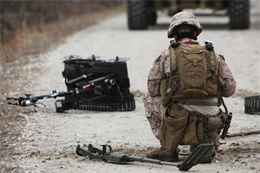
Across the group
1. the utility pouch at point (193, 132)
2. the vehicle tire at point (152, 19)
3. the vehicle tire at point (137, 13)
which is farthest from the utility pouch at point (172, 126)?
the vehicle tire at point (152, 19)

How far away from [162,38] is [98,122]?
5.80 metres

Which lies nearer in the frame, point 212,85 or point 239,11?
point 212,85

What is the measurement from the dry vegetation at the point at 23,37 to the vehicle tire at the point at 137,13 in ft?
6.58

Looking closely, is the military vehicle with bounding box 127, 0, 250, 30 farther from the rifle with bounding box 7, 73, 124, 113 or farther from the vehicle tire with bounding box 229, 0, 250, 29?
the rifle with bounding box 7, 73, 124, 113

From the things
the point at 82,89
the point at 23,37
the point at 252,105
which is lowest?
the point at 252,105

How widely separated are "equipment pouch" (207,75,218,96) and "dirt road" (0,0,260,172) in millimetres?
625

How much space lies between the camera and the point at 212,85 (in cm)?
310

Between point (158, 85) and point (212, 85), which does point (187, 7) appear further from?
point (212, 85)

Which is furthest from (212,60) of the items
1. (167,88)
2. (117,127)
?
(117,127)

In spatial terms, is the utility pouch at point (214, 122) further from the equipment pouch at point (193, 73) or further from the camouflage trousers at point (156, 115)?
the equipment pouch at point (193, 73)

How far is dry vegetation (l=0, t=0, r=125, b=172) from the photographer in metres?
4.47

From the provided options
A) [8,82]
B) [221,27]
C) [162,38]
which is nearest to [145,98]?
[8,82]

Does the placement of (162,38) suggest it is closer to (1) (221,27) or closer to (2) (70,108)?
(1) (221,27)

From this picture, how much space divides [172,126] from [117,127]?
1.37 meters
